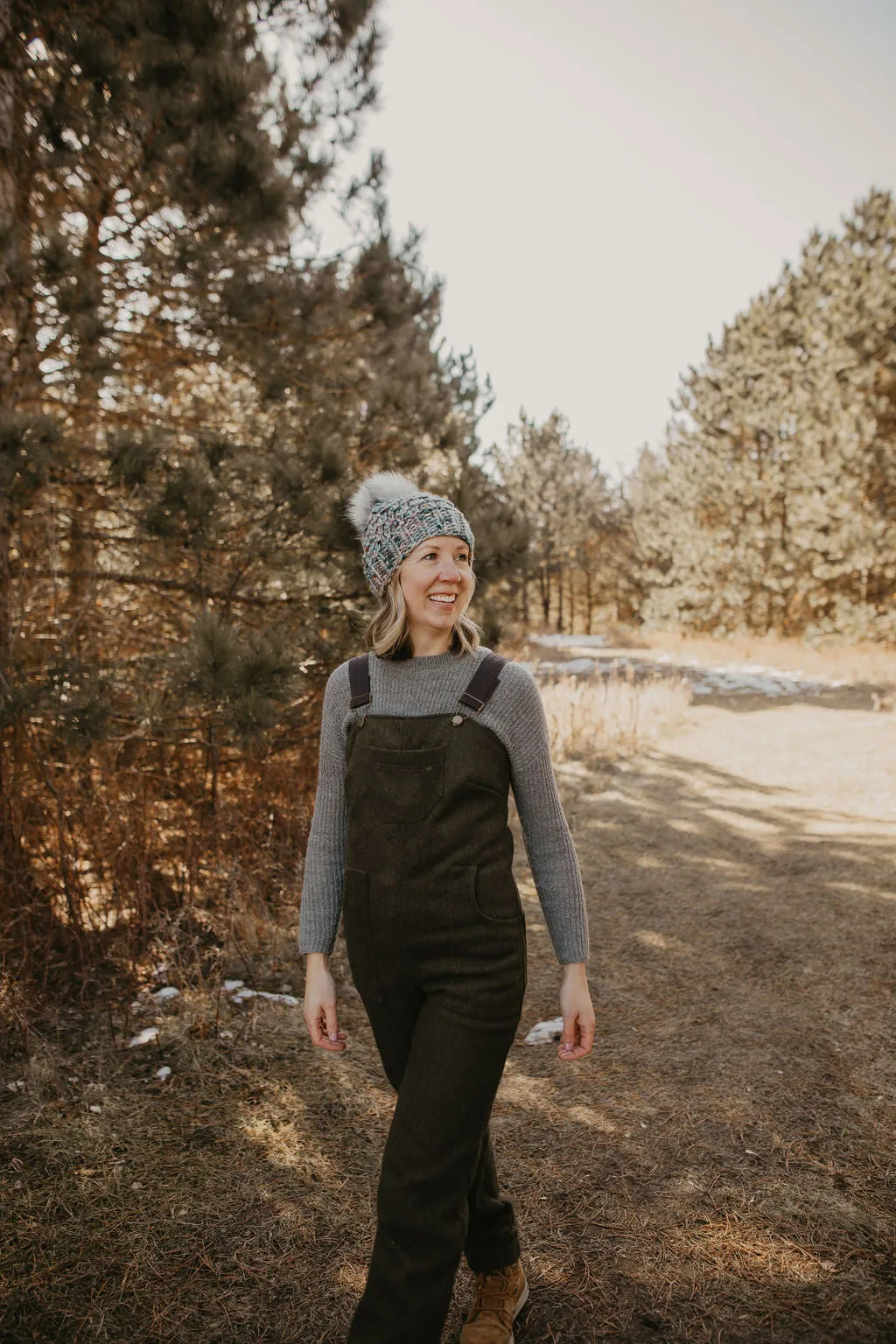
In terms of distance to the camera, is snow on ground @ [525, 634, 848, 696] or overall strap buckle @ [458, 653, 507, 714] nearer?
overall strap buckle @ [458, 653, 507, 714]

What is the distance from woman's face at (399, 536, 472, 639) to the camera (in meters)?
1.72

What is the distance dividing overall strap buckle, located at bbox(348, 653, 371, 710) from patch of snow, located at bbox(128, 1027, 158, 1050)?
224cm

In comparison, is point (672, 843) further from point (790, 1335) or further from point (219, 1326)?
point (219, 1326)

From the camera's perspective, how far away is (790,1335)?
186cm

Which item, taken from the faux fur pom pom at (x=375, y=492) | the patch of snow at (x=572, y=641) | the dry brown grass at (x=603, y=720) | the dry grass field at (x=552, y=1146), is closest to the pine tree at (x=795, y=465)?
the patch of snow at (x=572, y=641)

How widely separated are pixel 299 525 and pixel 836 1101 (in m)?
3.53

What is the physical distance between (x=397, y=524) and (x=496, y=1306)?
1.86 metres

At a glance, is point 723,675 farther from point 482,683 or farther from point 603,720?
point 482,683

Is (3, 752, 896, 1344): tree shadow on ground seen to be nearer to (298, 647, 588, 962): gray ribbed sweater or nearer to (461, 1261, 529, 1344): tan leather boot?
(461, 1261, 529, 1344): tan leather boot

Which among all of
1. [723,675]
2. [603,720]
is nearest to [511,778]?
[603,720]

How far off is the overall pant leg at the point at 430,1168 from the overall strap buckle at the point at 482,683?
0.59 meters


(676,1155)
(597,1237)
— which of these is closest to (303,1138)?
(597,1237)

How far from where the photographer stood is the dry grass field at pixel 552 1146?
1.98 m

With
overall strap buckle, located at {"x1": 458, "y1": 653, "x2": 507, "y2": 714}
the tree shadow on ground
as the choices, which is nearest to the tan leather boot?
the tree shadow on ground
